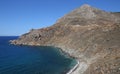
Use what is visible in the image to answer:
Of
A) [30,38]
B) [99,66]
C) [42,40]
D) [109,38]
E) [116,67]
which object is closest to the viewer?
[116,67]

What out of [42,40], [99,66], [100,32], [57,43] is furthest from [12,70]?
[42,40]

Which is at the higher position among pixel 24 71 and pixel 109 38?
pixel 109 38

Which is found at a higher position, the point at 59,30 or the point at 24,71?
the point at 59,30

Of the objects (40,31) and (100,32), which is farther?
(40,31)

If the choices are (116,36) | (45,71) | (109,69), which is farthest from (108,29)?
(109,69)

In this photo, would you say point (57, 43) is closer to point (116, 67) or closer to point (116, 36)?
point (116, 36)

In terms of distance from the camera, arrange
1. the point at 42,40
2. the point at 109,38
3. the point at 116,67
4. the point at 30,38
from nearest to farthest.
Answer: the point at 116,67 < the point at 109,38 < the point at 42,40 < the point at 30,38

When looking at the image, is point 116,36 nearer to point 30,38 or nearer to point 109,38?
point 109,38

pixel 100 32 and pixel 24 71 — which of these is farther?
pixel 100 32

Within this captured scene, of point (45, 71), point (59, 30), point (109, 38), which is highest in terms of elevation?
point (59, 30)
